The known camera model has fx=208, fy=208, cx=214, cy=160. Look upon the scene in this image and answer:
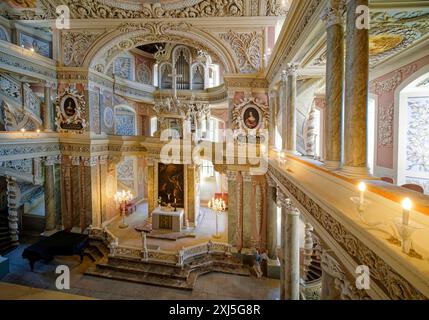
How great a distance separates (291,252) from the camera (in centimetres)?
493

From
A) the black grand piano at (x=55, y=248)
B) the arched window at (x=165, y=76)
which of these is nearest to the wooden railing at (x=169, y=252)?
the black grand piano at (x=55, y=248)

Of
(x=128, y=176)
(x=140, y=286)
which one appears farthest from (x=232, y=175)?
(x=128, y=176)

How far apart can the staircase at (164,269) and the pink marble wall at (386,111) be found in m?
6.29

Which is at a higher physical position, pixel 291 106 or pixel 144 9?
pixel 144 9

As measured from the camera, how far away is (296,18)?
14.4ft

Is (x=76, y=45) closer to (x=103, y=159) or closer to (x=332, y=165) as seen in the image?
(x=103, y=159)

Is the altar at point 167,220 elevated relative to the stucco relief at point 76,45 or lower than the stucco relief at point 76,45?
lower

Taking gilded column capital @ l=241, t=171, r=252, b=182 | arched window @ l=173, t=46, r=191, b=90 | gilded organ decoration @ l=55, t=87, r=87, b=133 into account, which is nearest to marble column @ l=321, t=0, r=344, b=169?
gilded column capital @ l=241, t=171, r=252, b=182

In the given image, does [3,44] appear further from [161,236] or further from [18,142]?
[161,236]

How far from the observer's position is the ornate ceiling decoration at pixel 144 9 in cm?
812

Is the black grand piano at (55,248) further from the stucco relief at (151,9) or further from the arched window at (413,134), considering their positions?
the arched window at (413,134)

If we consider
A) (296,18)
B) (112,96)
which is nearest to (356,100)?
(296,18)

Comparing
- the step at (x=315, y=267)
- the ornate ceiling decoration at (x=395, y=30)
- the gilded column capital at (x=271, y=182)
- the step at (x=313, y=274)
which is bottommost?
the step at (x=313, y=274)

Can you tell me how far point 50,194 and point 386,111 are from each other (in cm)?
1403
